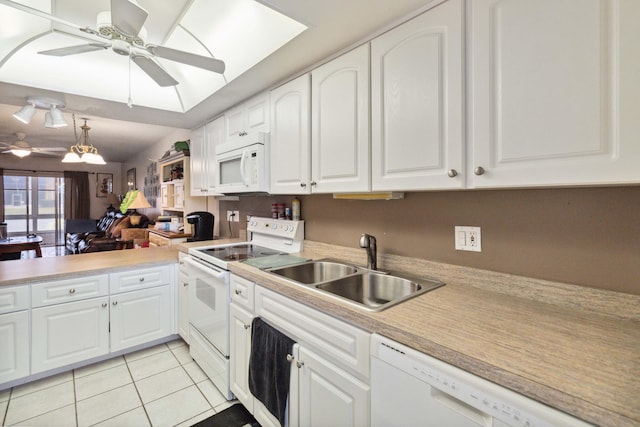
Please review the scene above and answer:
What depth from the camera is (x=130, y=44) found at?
5.07 ft

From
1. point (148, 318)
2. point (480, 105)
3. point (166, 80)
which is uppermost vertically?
point (166, 80)

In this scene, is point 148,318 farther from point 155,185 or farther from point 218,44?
point 155,185

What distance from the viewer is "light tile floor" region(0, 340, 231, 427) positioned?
1725 mm

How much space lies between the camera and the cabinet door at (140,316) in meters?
2.30

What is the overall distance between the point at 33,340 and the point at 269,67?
2.40m

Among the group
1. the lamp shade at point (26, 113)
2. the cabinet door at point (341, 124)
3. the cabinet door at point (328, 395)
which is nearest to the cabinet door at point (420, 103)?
the cabinet door at point (341, 124)

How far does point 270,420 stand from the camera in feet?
4.92

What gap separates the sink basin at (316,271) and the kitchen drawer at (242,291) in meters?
0.23

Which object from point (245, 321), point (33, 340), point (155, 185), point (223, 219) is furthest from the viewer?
point (155, 185)

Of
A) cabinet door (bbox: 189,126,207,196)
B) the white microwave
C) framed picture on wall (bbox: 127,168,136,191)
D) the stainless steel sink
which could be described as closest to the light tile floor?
the stainless steel sink

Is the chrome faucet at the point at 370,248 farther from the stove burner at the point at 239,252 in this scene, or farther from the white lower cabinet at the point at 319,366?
the stove burner at the point at 239,252

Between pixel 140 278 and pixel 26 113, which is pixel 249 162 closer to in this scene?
pixel 140 278

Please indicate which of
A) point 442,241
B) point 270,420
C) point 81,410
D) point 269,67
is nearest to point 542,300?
point 442,241

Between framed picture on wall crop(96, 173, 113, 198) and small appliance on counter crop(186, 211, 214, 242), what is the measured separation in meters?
7.41
